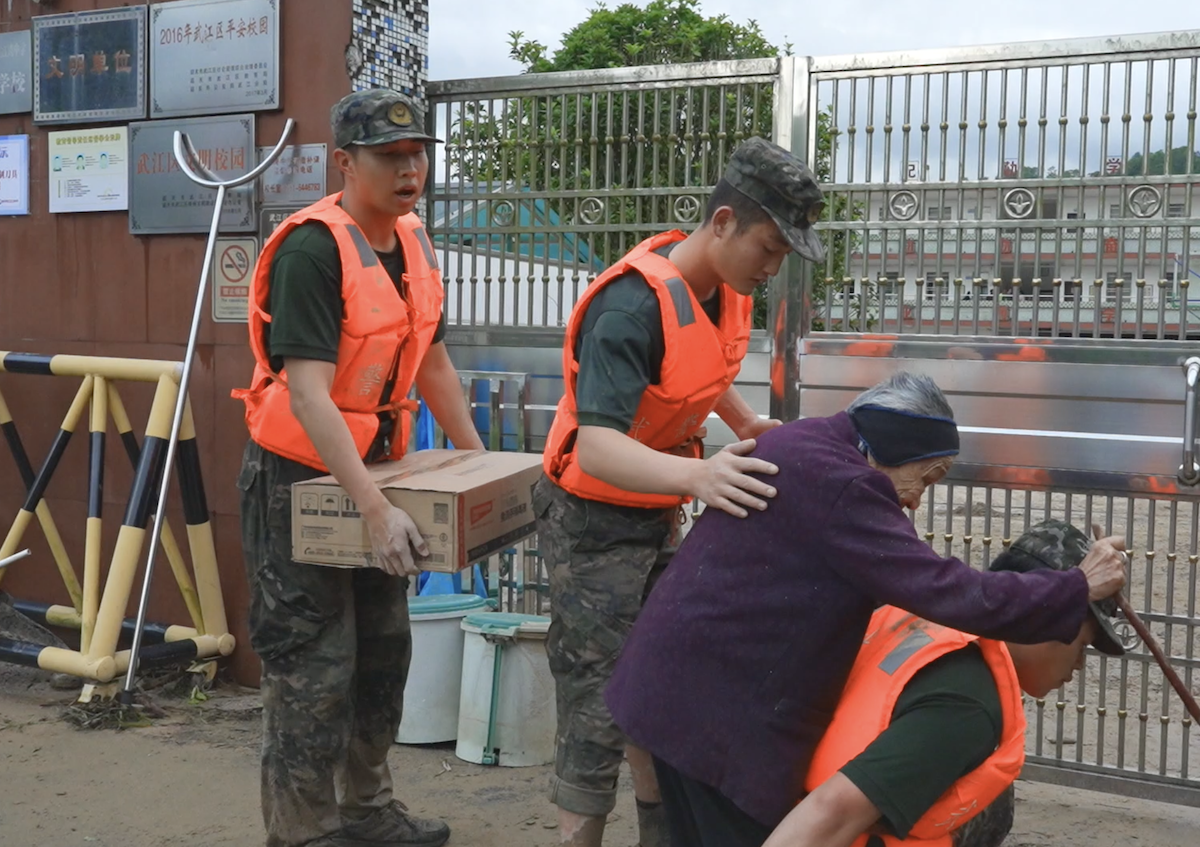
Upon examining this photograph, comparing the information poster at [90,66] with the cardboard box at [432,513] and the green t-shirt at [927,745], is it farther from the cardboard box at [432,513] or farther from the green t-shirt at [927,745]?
the green t-shirt at [927,745]

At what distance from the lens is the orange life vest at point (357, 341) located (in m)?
3.29

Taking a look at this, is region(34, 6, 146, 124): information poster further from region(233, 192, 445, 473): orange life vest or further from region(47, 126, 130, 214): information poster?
region(233, 192, 445, 473): orange life vest

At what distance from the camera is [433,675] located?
4523 millimetres

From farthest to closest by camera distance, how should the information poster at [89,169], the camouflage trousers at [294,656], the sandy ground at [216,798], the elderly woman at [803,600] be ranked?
the information poster at [89,169]
the sandy ground at [216,798]
the camouflage trousers at [294,656]
the elderly woman at [803,600]

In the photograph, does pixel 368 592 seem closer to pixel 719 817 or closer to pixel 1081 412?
pixel 719 817

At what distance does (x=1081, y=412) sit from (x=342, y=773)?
2465 millimetres

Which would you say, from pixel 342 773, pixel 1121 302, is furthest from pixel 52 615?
pixel 1121 302

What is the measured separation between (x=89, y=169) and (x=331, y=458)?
2.98 meters

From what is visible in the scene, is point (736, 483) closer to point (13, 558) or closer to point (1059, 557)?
point (1059, 557)

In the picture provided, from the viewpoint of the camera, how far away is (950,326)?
415cm

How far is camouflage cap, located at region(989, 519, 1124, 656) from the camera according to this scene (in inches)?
87.2

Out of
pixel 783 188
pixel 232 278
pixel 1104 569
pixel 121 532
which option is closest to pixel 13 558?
pixel 121 532

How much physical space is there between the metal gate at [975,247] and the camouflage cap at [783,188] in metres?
1.53

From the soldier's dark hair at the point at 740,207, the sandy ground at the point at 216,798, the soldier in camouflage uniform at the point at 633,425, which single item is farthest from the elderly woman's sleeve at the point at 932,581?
the sandy ground at the point at 216,798
